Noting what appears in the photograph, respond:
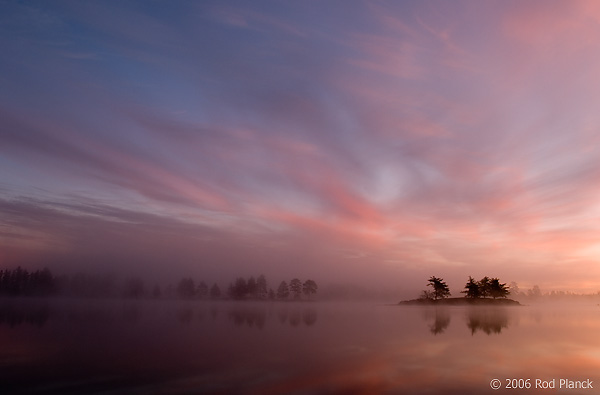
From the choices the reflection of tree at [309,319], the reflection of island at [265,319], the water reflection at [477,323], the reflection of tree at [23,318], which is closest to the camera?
the water reflection at [477,323]

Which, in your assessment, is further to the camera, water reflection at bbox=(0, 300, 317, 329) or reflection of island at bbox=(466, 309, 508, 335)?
water reflection at bbox=(0, 300, 317, 329)

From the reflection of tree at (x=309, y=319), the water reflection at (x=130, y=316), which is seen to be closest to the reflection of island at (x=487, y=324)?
the reflection of tree at (x=309, y=319)

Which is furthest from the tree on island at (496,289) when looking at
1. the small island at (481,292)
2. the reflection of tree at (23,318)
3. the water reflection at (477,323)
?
the reflection of tree at (23,318)

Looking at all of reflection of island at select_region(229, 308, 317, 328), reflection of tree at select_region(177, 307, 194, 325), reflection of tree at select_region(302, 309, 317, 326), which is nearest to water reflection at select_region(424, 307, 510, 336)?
reflection of tree at select_region(302, 309, 317, 326)

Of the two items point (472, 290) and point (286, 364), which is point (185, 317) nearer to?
point (286, 364)

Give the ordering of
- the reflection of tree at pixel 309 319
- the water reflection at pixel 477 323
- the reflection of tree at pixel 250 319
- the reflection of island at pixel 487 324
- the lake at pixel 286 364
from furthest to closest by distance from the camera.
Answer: the reflection of tree at pixel 309 319
the reflection of tree at pixel 250 319
the reflection of island at pixel 487 324
the water reflection at pixel 477 323
the lake at pixel 286 364

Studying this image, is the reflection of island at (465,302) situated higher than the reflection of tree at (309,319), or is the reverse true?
the reflection of tree at (309,319)

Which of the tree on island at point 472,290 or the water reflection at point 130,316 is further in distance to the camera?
the tree on island at point 472,290

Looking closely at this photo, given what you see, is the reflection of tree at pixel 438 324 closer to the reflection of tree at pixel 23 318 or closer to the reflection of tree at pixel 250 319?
the reflection of tree at pixel 250 319

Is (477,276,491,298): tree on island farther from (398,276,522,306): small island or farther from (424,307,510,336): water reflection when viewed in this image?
(424,307,510,336): water reflection

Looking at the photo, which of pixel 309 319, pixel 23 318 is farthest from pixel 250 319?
pixel 23 318

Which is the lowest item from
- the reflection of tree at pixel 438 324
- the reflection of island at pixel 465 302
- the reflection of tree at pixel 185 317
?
the reflection of island at pixel 465 302

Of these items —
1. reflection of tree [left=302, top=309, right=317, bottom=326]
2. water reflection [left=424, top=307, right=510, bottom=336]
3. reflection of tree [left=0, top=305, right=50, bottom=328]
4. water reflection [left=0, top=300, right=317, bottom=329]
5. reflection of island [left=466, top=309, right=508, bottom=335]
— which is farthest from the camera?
reflection of tree [left=302, top=309, right=317, bottom=326]

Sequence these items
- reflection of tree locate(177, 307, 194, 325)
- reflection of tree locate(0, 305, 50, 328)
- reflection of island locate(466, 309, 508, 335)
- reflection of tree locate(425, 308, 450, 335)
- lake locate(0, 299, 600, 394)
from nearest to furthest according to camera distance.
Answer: lake locate(0, 299, 600, 394) < reflection of tree locate(425, 308, 450, 335) < reflection of island locate(466, 309, 508, 335) < reflection of tree locate(0, 305, 50, 328) < reflection of tree locate(177, 307, 194, 325)
